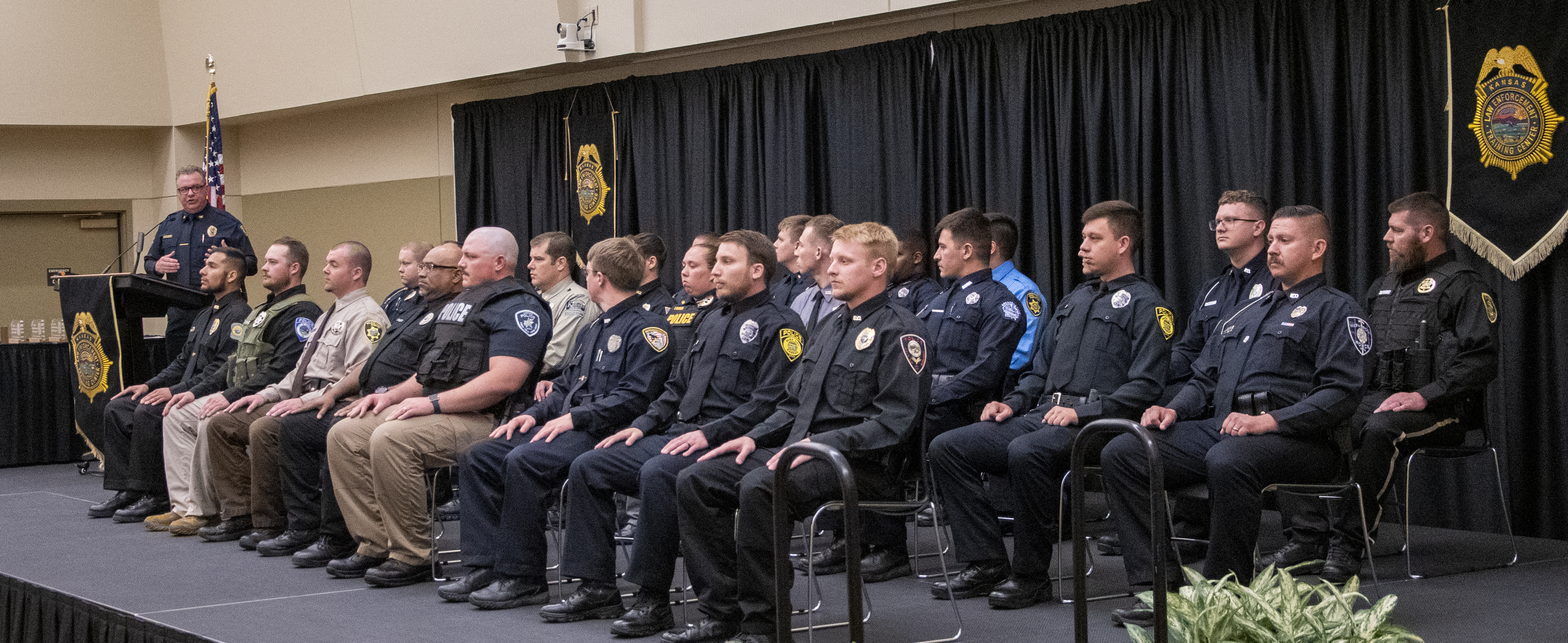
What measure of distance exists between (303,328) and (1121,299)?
398 cm

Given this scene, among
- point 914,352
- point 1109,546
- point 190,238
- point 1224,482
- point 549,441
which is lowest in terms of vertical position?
point 1109,546

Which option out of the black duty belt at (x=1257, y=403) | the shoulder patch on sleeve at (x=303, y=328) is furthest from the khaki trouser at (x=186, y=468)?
the black duty belt at (x=1257, y=403)

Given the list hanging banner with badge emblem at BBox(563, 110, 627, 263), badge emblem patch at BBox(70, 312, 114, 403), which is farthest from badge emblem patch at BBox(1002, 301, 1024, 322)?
badge emblem patch at BBox(70, 312, 114, 403)

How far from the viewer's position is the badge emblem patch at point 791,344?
15.6ft

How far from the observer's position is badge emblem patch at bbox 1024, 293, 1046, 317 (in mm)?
5816

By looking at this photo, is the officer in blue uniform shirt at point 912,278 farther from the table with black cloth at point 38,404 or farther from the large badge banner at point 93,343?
the table with black cloth at point 38,404

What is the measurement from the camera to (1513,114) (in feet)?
18.6

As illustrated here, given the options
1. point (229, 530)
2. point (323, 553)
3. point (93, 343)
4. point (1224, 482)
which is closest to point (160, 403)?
point (229, 530)

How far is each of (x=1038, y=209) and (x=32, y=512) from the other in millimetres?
5753

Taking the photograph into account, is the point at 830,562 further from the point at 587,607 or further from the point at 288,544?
the point at 288,544

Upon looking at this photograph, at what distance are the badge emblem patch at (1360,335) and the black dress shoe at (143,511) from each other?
5.82m

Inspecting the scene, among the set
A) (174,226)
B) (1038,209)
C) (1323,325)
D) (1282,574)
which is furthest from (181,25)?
(1282,574)

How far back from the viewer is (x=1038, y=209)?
7.18 meters

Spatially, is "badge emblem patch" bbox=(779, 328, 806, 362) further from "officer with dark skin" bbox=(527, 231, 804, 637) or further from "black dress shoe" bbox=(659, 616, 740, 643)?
"black dress shoe" bbox=(659, 616, 740, 643)
